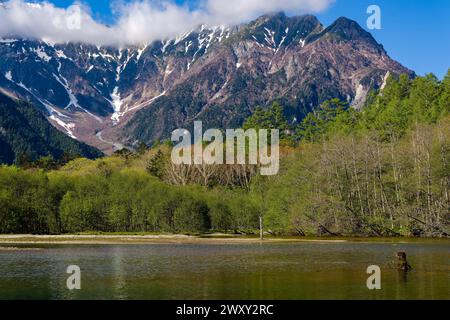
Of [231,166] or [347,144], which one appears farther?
[231,166]

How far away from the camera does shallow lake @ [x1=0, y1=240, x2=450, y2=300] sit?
123ft

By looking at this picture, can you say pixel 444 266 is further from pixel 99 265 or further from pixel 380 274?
pixel 99 265

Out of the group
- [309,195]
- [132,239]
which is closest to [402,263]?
[132,239]

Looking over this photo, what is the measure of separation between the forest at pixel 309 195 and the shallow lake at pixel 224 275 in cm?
3489

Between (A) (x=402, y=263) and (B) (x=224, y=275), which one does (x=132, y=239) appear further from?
(A) (x=402, y=263)

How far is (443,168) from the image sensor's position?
98188 mm

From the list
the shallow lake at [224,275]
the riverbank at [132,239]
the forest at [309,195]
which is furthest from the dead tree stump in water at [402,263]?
the forest at [309,195]

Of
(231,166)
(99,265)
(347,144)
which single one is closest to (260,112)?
(231,166)

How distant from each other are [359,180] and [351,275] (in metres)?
66.7

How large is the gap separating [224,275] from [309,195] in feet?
218

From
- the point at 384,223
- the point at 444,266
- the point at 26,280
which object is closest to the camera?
the point at 26,280

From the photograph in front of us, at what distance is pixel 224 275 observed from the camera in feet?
154

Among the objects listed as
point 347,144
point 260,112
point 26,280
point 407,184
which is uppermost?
point 260,112

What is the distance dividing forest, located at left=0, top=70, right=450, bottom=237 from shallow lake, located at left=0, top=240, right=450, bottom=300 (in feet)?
114
